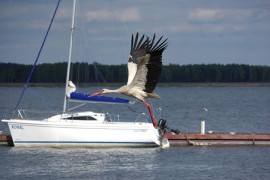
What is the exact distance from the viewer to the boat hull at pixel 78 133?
41844 mm

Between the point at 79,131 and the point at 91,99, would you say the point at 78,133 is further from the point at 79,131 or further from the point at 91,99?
the point at 91,99

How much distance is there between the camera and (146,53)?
137 feet

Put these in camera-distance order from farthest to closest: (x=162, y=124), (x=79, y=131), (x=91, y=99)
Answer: (x=91, y=99) < (x=162, y=124) < (x=79, y=131)

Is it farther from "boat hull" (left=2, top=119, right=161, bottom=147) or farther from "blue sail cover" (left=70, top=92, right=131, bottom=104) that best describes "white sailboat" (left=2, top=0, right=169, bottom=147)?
"blue sail cover" (left=70, top=92, right=131, bottom=104)

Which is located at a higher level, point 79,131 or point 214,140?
point 79,131

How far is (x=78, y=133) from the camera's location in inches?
1656

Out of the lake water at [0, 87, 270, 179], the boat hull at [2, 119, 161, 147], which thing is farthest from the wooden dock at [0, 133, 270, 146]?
the boat hull at [2, 119, 161, 147]

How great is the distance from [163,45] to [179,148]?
18.2 feet

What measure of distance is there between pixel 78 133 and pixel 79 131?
0.11 metres

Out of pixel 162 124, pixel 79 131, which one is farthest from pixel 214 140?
pixel 79 131

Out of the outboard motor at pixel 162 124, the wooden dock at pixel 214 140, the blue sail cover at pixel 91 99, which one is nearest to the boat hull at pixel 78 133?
the outboard motor at pixel 162 124

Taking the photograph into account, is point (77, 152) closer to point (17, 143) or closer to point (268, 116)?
point (17, 143)

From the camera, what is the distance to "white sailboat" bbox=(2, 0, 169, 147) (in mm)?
41844

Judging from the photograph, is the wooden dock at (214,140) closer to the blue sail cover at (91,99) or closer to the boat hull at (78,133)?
→ the boat hull at (78,133)
